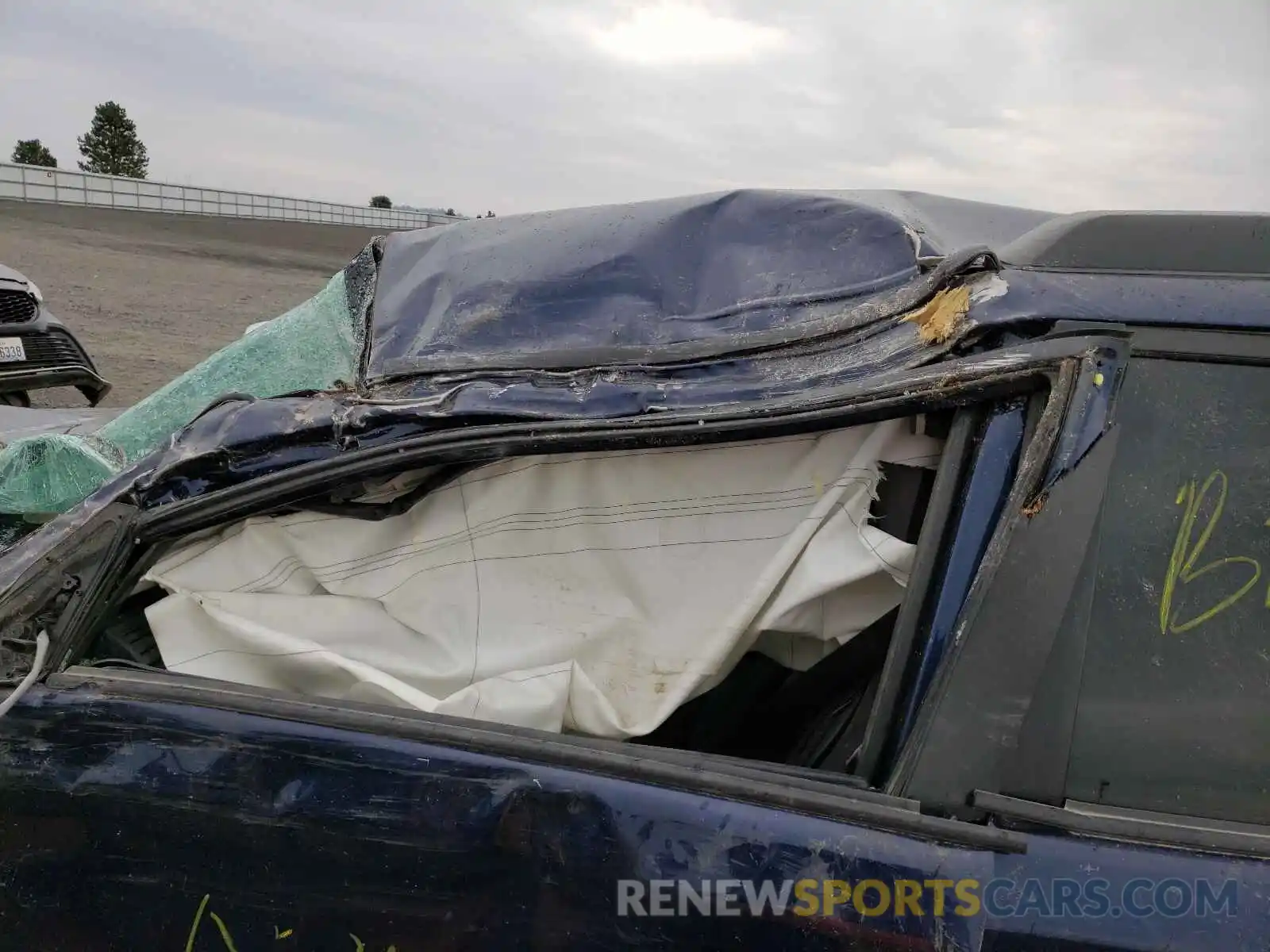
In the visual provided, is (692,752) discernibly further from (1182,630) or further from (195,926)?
(195,926)

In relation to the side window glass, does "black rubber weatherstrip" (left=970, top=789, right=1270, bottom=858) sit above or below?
below

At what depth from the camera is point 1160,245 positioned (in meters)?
1.39

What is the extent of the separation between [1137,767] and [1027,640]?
0.25 m

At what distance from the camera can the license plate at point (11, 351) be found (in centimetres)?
573

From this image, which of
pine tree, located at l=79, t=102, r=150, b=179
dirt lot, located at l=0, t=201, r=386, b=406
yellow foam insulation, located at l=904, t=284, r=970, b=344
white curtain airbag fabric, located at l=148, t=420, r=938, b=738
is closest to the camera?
yellow foam insulation, located at l=904, t=284, r=970, b=344

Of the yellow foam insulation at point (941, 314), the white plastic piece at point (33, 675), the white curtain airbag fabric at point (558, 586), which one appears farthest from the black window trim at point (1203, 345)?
the white plastic piece at point (33, 675)

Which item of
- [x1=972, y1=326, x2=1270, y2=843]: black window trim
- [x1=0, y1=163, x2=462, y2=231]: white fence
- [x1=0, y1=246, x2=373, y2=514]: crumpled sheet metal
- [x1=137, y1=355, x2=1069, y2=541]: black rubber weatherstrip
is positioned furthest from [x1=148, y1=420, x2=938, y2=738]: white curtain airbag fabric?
[x1=0, y1=163, x2=462, y2=231]: white fence

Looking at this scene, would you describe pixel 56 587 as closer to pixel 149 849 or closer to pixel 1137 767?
pixel 149 849

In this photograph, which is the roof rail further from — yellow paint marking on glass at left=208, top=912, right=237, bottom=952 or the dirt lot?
the dirt lot

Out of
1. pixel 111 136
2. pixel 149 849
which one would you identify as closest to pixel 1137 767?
pixel 149 849

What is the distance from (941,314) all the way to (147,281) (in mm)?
14765

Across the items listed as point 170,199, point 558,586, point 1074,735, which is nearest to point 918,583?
point 1074,735

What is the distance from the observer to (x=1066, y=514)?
1188mm

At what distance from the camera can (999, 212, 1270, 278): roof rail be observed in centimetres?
135
